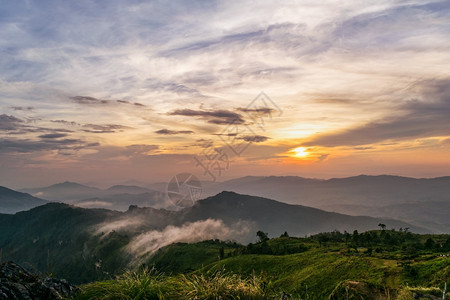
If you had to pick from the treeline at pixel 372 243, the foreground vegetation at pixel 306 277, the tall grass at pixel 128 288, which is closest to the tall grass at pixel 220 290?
the foreground vegetation at pixel 306 277

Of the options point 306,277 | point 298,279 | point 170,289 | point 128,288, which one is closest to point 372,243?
point 298,279

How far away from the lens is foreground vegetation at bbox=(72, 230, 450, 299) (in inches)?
306

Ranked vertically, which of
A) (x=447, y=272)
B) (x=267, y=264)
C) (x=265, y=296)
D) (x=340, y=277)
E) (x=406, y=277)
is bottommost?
(x=267, y=264)

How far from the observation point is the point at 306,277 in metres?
62.9

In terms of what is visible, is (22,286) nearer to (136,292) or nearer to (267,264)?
(136,292)

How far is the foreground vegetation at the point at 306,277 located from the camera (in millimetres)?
7777

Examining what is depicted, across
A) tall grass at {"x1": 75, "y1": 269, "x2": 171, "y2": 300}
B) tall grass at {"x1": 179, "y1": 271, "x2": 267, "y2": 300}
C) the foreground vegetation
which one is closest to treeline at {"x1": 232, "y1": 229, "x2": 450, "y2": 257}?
the foreground vegetation

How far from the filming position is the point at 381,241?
3989 inches

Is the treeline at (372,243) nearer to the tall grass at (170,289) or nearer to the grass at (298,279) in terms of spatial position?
the grass at (298,279)

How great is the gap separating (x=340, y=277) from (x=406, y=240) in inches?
2449

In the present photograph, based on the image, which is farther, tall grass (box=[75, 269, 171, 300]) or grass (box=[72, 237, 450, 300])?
grass (box=[72, 237, 450, 300])

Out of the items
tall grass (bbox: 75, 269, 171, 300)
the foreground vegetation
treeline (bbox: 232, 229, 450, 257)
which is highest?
tall grass (bbox: 75, 269, 171, 300)

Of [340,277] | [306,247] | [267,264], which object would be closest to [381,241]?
[306,247]

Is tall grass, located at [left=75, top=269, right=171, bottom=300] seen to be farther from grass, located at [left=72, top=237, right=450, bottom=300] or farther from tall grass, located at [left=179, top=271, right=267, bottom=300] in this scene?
tall grass, located at [left=179, top=271, right=267, bottom=300]
